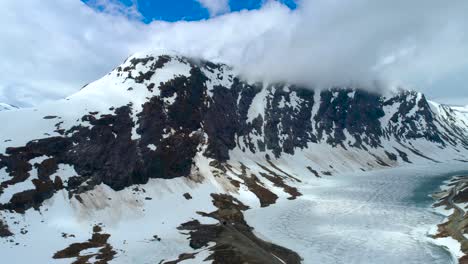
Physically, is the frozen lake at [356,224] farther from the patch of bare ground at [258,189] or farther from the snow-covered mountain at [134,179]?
the snow-covered mountain at [134,179]

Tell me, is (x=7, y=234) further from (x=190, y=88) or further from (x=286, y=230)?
(x=190, y=88)

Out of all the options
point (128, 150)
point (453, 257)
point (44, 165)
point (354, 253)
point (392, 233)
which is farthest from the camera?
point (128, 150)

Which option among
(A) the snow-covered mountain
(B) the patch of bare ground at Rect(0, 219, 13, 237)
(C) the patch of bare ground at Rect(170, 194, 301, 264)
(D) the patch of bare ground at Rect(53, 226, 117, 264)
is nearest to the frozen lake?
(C) the patch of bare ground at Rect(170, 194, 301, 264)

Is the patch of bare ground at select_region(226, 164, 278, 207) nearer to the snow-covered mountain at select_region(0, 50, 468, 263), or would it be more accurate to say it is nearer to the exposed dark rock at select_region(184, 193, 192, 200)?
the snow-covered mountain at select_region(0, 50, 468, 263)

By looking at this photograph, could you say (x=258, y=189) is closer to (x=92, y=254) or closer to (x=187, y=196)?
(x=187, y=196)

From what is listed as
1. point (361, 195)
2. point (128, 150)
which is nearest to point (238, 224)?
point (128, 150)

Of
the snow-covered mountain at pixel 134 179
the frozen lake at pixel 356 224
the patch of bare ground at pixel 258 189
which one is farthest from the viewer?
the patch of bare ground at pixel 258 189

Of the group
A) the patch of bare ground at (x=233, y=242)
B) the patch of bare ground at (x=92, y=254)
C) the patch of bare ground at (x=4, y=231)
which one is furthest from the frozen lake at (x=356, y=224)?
the patch of bare ground at (x=4, y=231)
